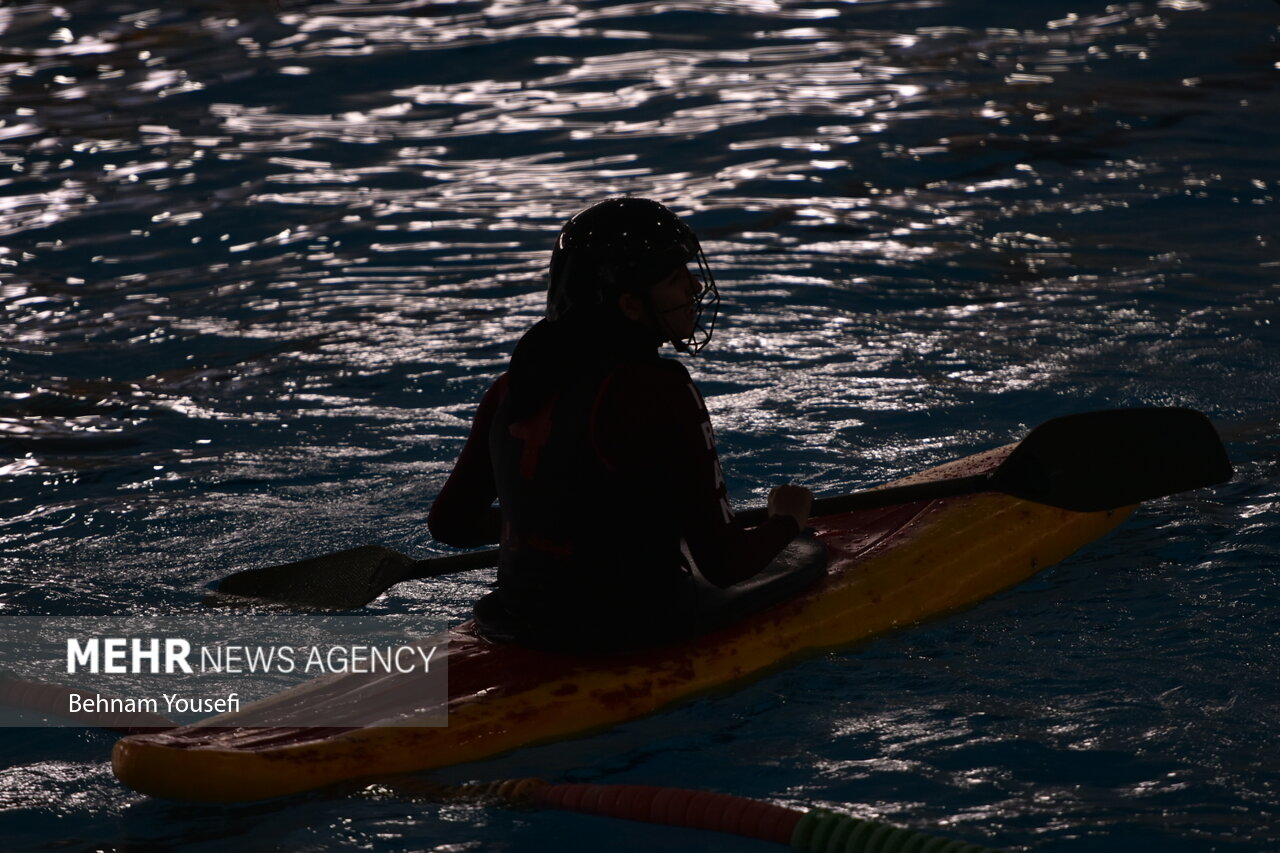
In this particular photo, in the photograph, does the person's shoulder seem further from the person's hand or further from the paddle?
the paddle

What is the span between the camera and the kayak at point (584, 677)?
3.21 metres

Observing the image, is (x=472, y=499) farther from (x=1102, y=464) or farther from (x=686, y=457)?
(x=1102, y=464)

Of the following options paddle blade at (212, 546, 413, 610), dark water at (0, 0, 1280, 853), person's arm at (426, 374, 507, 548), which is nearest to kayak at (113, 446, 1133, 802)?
dark water at (0, 0, 1280, 853)

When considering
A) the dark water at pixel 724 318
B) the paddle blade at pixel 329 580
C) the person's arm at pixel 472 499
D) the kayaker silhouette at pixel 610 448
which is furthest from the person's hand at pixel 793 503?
the paddle blade at pixel 329 580

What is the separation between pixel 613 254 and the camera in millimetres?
3328

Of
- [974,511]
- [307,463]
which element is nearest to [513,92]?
[307,463]

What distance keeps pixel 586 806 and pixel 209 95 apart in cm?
1086

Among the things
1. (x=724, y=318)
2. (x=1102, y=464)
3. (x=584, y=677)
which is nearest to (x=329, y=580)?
(x=584, y=677)

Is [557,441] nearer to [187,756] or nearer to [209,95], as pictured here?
[187,756]

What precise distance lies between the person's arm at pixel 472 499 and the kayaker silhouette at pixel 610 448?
9 cm

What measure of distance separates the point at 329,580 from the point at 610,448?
1278mm

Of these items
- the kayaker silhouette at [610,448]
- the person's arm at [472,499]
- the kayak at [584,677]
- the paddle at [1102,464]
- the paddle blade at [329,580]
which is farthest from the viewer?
the paddle at [1102,464]

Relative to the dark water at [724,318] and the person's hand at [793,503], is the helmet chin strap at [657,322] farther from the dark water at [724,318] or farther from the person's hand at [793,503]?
the dark water at [724,318]

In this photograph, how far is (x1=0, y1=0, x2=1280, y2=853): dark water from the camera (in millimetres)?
3354
